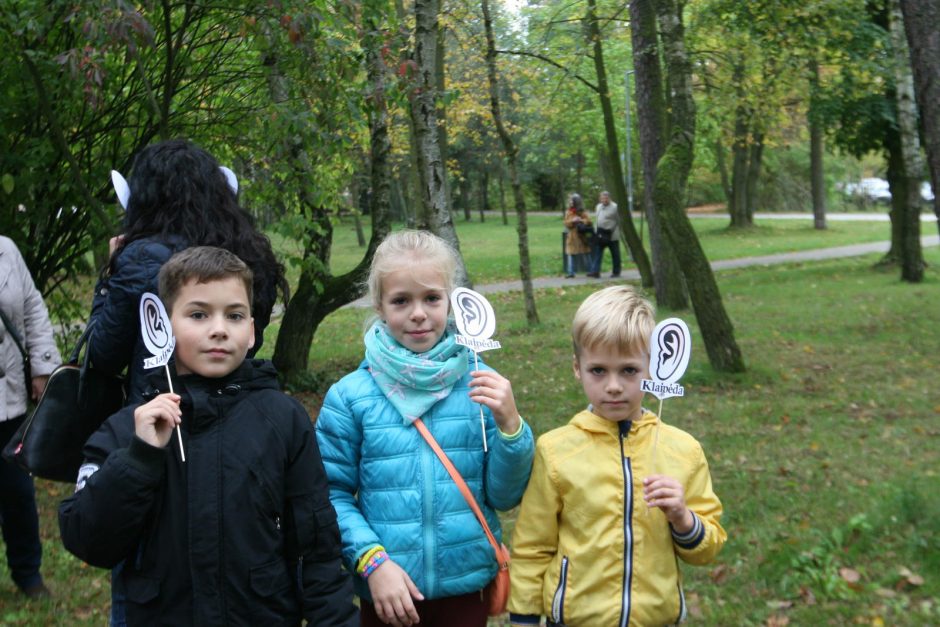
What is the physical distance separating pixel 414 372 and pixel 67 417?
1.28 m

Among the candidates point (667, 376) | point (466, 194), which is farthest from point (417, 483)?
point (466, 194)

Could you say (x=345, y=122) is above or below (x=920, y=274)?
above

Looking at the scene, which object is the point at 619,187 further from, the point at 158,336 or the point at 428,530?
the point at 158,336

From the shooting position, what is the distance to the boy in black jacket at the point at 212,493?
2346mm

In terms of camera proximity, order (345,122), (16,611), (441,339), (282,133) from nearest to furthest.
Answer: (441,339) < (16,611) < (282,133) < (345,122)

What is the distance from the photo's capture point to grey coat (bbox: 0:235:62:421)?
4527 millimetres

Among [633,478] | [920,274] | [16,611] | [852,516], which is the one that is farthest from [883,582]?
[920,274]

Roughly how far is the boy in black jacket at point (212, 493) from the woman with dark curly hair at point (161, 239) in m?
0.42

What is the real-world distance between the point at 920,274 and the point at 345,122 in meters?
13.3

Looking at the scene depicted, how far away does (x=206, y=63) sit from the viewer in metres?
7.85

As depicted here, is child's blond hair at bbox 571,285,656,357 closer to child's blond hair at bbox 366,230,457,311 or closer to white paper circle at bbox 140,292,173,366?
child's blond hair at bbox 366,230,457,311

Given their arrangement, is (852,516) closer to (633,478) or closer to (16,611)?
(633,478)

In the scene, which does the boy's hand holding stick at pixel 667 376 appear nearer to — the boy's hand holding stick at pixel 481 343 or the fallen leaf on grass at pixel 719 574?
the boy's hand holding stick at pixel 481 343

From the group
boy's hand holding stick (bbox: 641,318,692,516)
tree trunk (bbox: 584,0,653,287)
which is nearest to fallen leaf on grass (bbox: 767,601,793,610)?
boy's hand holding stick (bbox: 641,318,692,516)
